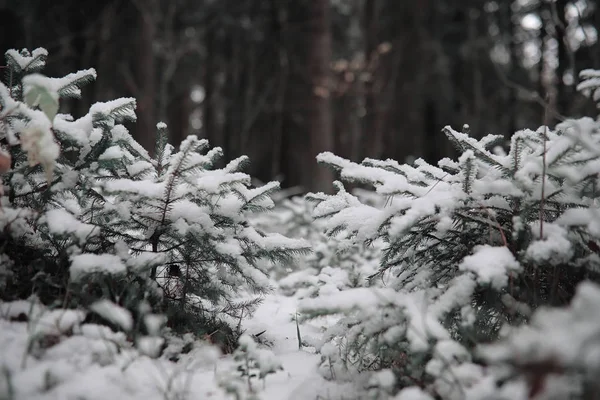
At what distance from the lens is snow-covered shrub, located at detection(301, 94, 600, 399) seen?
5.10 ft

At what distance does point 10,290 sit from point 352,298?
162cm

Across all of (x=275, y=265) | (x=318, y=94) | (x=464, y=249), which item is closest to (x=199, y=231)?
(x=275, y=265)

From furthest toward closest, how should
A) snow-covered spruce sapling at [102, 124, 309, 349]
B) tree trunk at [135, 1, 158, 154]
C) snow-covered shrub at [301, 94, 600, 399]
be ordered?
1. tree trunk at [135, 1, 158, 154]
2. snow-covered spruce sapling at [102, 124, 309, 349]
3. snow-covered shrub at [301, 94, 600, 399]

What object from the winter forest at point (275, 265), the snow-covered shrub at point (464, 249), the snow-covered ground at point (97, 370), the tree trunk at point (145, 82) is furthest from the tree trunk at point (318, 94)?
the snow-covered ground at point (97, 370)

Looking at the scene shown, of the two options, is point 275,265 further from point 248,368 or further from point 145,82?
point 145,82

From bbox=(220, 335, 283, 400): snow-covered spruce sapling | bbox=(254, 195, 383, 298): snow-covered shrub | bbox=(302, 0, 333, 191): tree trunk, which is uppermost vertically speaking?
bbox=(302, 0, 333, 191): tree trunk

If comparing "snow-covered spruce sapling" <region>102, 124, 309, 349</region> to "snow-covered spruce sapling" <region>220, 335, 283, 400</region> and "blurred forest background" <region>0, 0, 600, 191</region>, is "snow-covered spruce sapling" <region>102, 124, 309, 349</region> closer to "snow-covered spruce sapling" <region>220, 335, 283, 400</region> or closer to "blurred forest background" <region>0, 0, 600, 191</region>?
"snow-covered spruce sapling" <region>220, 335, 283, 400</region>

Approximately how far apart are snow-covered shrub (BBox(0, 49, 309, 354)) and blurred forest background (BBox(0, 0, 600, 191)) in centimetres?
170

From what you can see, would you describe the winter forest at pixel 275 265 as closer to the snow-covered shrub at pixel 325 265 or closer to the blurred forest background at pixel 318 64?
the snow-covered shrub at pixel 325 265

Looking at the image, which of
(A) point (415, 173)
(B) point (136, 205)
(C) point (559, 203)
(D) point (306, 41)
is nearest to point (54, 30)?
(D) point (306, 41)

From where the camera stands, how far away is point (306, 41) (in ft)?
23.8

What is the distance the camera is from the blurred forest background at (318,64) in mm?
7234

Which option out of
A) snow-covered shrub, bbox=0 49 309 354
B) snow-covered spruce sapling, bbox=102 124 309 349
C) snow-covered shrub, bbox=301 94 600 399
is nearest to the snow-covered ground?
snow-covered shrub, bbox=0 49 309 354

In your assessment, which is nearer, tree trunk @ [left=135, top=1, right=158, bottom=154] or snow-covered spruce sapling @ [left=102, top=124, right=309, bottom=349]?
snow-covered spruce sapling @ [left=102, top=124, right=309, bottom=349]
